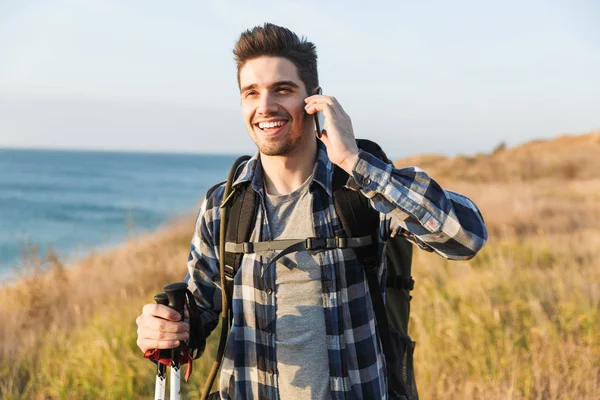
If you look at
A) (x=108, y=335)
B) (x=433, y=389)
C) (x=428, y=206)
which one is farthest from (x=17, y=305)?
(x=428, y=206)

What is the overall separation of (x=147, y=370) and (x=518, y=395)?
3.02m

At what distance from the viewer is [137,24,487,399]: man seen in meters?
1.92

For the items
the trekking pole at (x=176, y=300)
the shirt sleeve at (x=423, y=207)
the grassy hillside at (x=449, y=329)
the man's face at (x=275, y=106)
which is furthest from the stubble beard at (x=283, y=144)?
the grassy hillside at (x=449, y=329)

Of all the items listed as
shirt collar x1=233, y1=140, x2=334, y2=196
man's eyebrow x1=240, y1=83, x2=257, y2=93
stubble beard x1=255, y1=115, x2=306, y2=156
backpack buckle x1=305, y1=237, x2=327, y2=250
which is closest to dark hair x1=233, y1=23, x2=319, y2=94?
man's eyebrow x1=240, y1=83, x2=257, y2=93

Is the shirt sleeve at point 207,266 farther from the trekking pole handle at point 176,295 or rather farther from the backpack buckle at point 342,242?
the backpack buckle at point 342,242

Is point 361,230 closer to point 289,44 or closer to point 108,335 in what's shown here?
point 289,44

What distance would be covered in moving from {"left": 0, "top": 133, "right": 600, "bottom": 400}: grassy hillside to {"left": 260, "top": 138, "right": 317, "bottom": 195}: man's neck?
2402 millimetres

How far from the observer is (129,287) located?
24.0 feet

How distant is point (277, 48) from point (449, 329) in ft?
10.7

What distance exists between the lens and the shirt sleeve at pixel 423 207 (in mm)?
1873

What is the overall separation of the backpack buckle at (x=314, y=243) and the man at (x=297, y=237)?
4 cm

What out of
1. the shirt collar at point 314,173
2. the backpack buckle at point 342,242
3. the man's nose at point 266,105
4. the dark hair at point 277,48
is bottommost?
the backpack buckle at point 342,242

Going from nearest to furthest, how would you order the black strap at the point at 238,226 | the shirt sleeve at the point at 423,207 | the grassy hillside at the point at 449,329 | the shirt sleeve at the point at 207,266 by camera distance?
1. the shirt sleeve at the point at 423,207
2. the black strap at the point at 238,226
3. the shirt sleeve at the point at 207,266
4. the grassy hillside at the point at 449,329

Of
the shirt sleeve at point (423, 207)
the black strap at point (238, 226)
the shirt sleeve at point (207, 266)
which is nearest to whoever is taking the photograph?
the shirt sleeve at point (423, 207)
